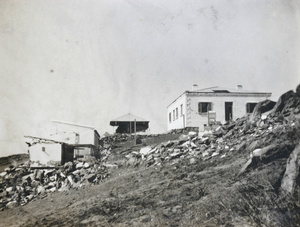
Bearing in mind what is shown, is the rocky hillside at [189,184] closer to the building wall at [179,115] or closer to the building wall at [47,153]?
the building wall at [47,153]

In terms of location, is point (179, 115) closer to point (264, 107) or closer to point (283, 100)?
point (264, 107)

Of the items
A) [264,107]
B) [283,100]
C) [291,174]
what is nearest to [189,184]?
[291,174]

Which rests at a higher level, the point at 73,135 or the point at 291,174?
the point at 73,135

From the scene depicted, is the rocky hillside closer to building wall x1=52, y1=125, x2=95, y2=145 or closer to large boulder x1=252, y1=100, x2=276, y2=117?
large boulder x1=252, y1=100, x2=276, y2=117

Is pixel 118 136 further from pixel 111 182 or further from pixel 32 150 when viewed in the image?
pixel 111 182

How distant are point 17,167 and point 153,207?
6.74 meters

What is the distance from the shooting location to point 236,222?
503 cm

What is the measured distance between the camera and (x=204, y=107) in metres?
18.0

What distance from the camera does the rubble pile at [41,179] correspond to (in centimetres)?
835

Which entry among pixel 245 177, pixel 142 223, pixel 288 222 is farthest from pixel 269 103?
pixel 142 223

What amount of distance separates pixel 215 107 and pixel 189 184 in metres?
11.9

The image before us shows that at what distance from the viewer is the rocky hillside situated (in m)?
5.34

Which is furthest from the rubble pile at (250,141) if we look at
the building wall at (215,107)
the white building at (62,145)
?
the building wall at (215,107)

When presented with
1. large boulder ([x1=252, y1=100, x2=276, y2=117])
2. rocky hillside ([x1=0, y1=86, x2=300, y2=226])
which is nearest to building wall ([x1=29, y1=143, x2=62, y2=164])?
rocky hillside ([x1=0, y1=86, x2=300, y2=226])
